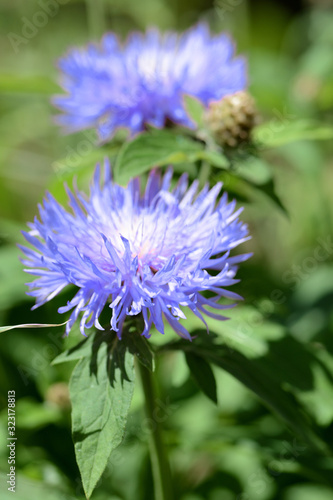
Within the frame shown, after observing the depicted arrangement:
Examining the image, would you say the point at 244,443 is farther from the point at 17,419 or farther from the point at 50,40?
the point at 50,40

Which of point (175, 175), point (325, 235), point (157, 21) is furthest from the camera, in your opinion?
point (157, 21)

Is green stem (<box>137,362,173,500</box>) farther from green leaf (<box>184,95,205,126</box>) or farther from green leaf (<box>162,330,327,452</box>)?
green leaf (<box>184,95,205,126</box>)

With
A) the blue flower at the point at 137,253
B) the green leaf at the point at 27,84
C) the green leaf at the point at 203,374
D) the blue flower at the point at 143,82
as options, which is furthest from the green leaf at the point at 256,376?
the green leaf at the point at 27,84

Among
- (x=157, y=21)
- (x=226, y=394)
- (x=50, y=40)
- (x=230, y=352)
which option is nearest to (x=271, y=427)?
(x=226, y=394)

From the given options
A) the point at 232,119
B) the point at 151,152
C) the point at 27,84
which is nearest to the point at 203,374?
the point at 151,152

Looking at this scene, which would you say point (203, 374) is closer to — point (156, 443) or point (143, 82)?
point (156, 443)

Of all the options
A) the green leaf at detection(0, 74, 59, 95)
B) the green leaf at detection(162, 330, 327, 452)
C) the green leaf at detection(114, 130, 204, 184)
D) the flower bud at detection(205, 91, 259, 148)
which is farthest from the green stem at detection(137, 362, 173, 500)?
the green leaf at detection(0, 74, 59, 95)

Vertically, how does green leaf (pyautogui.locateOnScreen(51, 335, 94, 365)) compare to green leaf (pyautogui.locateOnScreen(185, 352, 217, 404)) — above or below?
above
